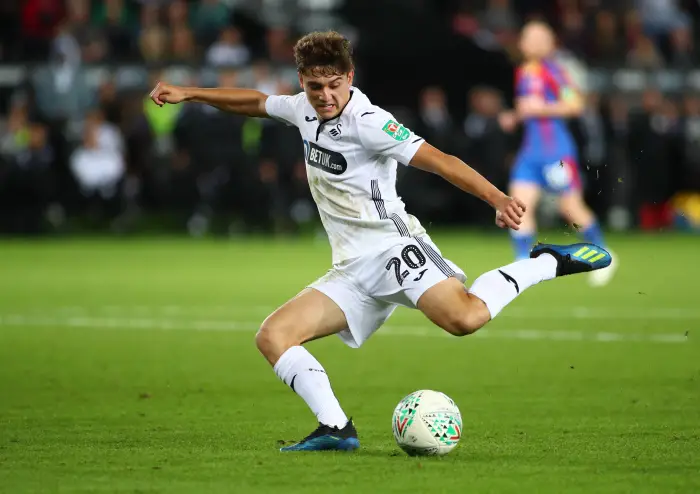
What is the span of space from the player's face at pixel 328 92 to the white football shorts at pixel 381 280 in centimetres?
71

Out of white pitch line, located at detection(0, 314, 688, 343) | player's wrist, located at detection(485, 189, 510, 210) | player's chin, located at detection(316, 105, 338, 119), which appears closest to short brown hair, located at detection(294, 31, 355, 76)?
player's chin, located at detection(316, 105, 338, 119)

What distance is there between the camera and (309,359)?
6.84 m

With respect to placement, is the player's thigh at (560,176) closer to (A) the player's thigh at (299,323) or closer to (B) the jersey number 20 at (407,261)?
(B) the jersey number 20 at (407,261)

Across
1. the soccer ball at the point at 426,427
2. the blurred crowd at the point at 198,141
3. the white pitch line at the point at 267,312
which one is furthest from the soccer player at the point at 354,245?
the blurred crowd at the point at 198,141

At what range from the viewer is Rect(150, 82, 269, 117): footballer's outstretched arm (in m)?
7.46

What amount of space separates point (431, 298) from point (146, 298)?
8322 millimetres

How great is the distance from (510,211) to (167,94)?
1.92m

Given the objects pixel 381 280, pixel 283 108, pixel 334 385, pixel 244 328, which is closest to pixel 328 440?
pixel 381 280

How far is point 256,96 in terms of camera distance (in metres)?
7.56

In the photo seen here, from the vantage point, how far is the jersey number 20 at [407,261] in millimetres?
6961

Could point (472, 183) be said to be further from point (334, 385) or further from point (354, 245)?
point (334, 385)

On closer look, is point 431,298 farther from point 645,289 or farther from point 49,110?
point 49,110

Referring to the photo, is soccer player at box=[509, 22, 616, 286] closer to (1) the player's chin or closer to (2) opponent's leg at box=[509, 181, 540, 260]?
(2) opponent's leg at box=[509, 181, 540, 260]

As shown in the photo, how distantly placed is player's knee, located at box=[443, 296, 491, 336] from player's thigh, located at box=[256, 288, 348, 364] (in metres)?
0.52
